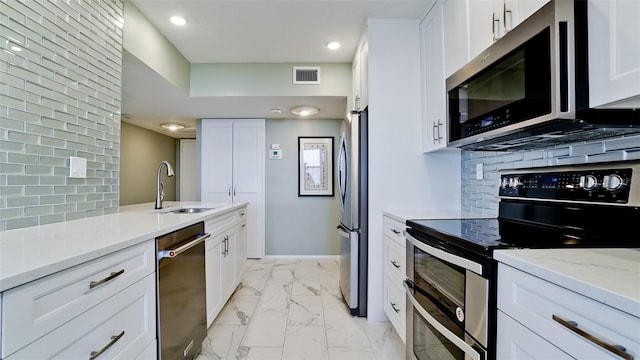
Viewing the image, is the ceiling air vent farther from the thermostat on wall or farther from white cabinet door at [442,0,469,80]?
white cabinet door at [442,0,469,80]

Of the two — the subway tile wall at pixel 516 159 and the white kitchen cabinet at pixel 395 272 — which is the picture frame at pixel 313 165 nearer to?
the white kitchen cabinet at pixel 395 272

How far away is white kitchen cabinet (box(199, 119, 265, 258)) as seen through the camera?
13.9ft

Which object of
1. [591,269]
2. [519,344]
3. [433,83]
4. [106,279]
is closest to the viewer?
[591,269]

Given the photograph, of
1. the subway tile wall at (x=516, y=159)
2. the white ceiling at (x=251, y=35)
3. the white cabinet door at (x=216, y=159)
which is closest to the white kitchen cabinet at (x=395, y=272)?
the subway tile wall at (x=516, y=159)

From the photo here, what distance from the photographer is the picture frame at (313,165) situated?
428 centimetres

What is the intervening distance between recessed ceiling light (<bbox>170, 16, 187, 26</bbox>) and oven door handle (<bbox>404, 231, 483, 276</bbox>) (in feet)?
7.91

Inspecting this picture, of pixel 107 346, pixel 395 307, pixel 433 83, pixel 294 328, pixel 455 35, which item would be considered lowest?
pixel 294 328

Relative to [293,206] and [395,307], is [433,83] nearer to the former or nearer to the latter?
[395,307]

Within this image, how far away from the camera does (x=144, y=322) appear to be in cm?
125

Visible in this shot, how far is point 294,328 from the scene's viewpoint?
7.18ft

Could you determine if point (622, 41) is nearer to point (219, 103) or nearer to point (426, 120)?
point (426, 120)

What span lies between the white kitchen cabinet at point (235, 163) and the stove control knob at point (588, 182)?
3.66 meters

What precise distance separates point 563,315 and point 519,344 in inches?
8.4

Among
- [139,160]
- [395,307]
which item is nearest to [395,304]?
[395,307]
